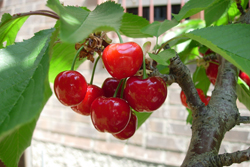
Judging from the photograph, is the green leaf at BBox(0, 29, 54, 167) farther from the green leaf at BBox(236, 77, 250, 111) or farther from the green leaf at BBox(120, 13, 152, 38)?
the green leaf at BBox(236, 77, 250, 111)

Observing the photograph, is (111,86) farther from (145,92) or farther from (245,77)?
(245,77)

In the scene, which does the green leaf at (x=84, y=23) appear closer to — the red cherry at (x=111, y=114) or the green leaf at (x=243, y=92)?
the red cherry at (x=111, y=114)

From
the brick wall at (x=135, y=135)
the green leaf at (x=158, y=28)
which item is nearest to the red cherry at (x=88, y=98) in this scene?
the green leaf at (x=158, y=28)

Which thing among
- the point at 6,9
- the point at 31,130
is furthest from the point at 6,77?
the point at 6,9

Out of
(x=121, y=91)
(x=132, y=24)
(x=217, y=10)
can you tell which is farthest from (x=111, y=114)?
(x=217, y=10)

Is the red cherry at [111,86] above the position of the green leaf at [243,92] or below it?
above

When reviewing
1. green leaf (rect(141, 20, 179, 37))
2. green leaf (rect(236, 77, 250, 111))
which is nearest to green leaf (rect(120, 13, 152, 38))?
green leaf (rect(141, 20, 179, 37))

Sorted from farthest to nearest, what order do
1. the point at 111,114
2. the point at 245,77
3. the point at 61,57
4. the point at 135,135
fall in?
1. the point at 135,135
2. the point at 245,77
3. the point at 61,57
4. the point at 111,114
